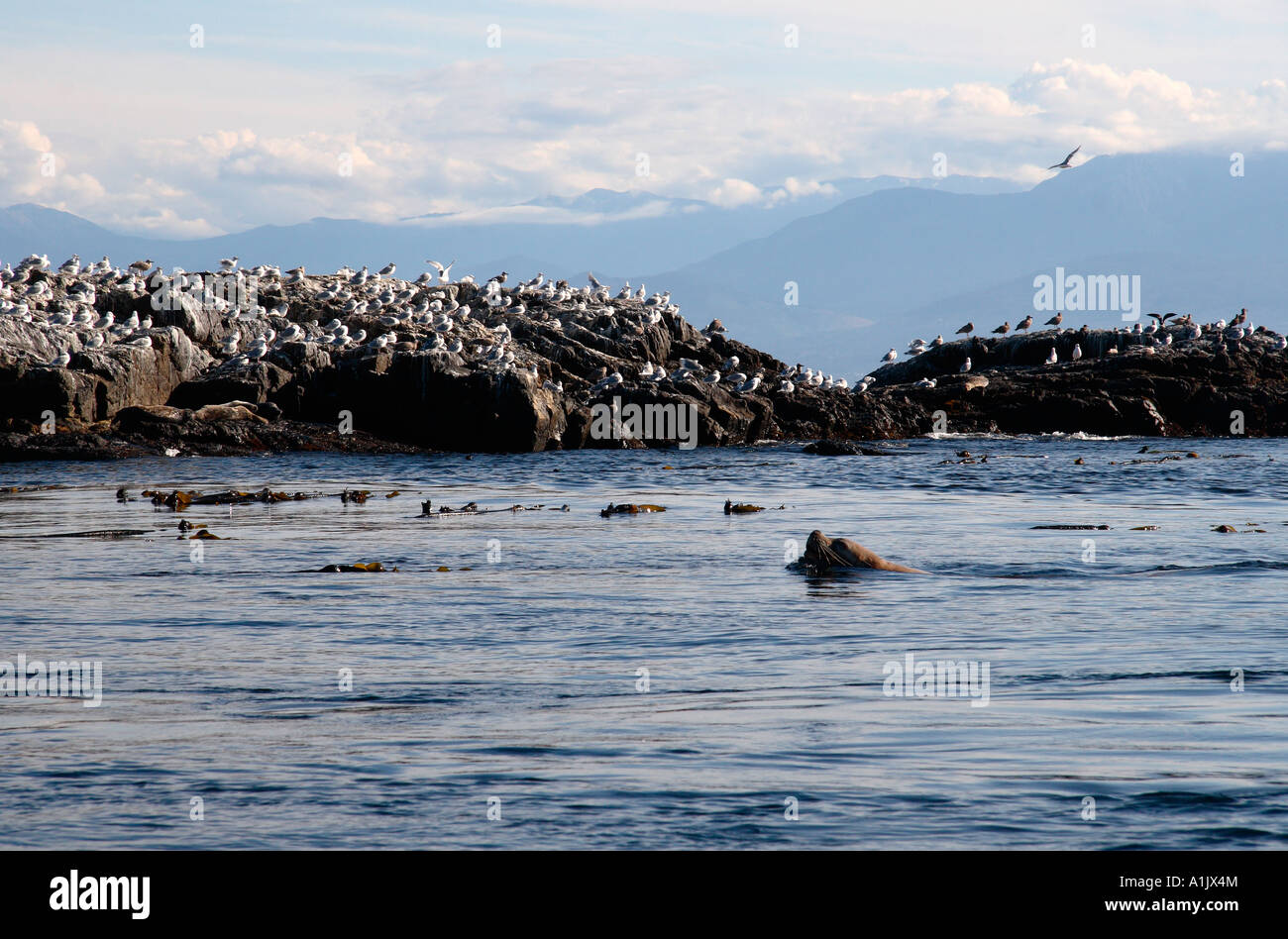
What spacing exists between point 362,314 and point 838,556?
3975 cm

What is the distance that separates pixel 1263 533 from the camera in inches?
911

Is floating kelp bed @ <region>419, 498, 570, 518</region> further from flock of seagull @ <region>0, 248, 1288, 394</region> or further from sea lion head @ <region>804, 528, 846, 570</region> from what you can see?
flock of seagull @ <region>0, 248, 1288, 394</region>

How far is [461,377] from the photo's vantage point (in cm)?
4719

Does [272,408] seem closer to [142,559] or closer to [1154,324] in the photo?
[142,559]

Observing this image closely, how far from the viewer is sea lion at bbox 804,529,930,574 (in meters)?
18.6

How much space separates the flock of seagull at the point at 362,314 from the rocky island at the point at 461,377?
0.44ft

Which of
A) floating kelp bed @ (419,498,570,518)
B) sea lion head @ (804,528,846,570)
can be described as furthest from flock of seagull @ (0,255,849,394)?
sea lion head @ (804,528,846,570)

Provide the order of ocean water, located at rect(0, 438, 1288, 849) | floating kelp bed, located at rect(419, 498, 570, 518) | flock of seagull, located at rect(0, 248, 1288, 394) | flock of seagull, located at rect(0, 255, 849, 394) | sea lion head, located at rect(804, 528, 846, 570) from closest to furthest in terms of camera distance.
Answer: ocean water, located at rect(0, 438, 1288, 849) < sea lion head, located at rect(804, 528, 846, 570) < floating kelp bed, located at rect(419, 498, 570, 518) < flock of seagull, located at rect(0, 255, 849, 394) < flock of seagull, located at rect(0, 248, 1288, 394)

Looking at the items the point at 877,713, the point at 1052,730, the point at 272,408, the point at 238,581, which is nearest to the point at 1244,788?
the point at 1052,730

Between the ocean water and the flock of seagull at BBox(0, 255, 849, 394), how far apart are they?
22.7m

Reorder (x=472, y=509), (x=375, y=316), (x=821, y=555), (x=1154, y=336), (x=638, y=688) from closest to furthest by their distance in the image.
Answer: (x=638, y=688)
(x=821, y=555)
(x=472, y=509)
(x=375, y=316)
(x=1154, y=336)

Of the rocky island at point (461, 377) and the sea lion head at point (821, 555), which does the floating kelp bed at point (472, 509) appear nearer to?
the sea lion head at point (821, 555)

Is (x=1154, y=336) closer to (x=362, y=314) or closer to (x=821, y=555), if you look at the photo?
(x=362, y=314)

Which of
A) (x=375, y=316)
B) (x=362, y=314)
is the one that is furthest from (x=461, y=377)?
(x=362, y=314)
